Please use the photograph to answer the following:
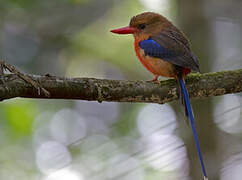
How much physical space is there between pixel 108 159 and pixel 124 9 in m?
3.28

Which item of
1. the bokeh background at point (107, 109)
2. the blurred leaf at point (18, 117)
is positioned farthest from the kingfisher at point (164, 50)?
the blurred leaf at point (18, 117)

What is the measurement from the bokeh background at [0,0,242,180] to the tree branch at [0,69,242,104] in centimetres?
71

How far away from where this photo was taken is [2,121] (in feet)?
16.8

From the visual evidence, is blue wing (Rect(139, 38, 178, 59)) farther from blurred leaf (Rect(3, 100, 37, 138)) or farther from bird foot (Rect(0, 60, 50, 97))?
blurred leaf (Rect(3, 100, 37, 138))

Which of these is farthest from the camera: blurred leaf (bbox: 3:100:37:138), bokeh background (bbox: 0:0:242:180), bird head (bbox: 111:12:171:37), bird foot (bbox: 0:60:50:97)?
blurred leaf (bbox: 3:100:37:138)

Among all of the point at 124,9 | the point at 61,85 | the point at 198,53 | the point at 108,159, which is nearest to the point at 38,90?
the point at 61,85

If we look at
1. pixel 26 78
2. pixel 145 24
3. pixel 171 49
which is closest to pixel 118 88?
pixel 26 78

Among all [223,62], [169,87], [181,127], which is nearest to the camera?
[169,87]

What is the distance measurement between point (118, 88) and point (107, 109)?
14.3 ft

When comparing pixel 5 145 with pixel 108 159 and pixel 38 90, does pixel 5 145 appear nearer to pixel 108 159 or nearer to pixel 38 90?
pixel 108 159

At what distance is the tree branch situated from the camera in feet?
7.99

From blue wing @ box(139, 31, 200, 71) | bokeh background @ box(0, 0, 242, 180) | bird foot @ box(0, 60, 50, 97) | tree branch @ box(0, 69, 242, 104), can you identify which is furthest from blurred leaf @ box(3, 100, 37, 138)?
bird foot @ box(0, 60, 50, 97)

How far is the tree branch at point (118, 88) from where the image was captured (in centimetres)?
244

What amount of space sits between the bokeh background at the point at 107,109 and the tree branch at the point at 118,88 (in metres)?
0.71
